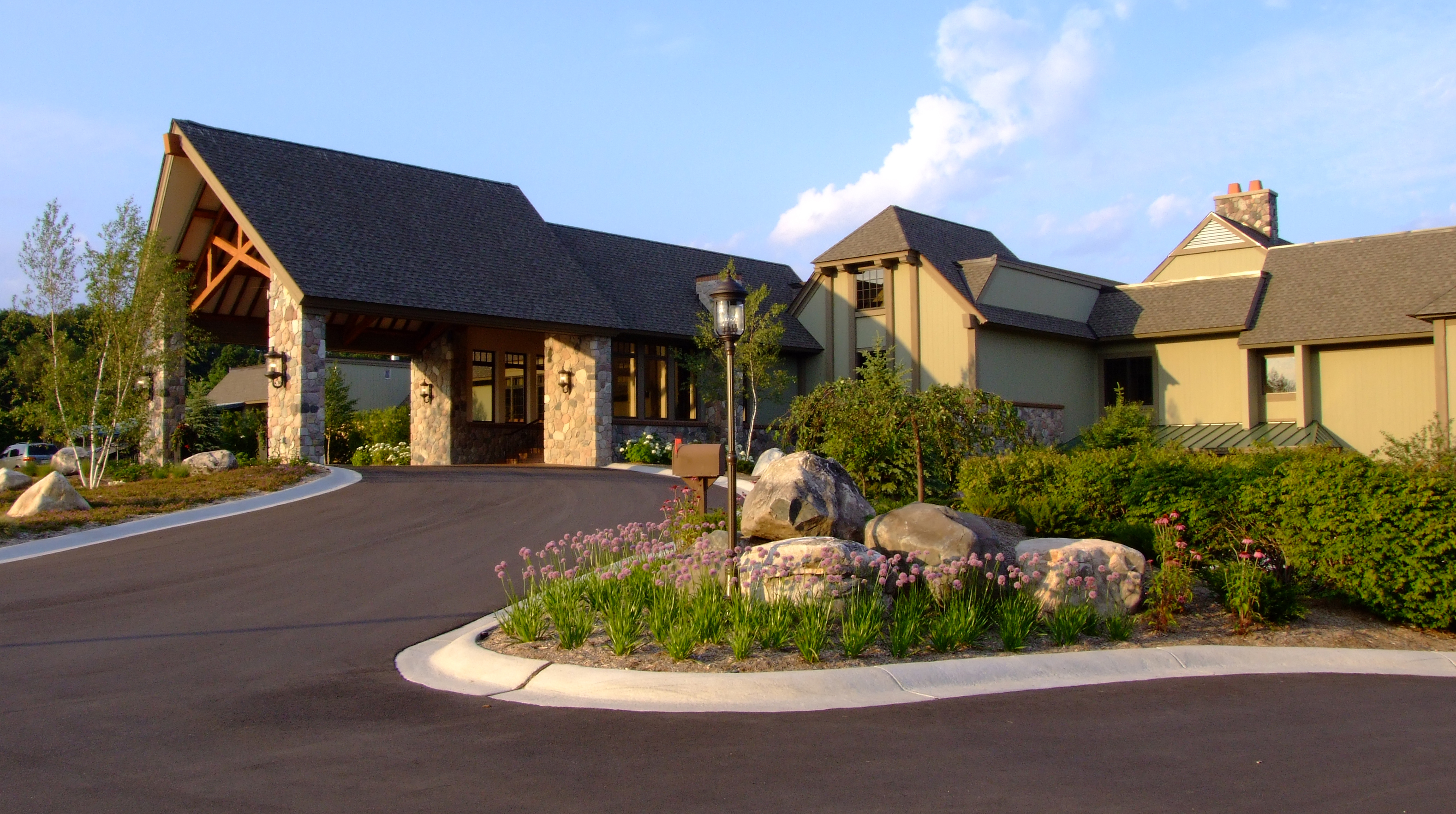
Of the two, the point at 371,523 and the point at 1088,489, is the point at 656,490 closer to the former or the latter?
the point at 371,523

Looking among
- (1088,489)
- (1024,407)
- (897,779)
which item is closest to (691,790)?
(897,779)

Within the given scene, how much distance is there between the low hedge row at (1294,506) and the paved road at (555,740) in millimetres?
1691

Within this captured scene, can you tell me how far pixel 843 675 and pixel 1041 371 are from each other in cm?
2176

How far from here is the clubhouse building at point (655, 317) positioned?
69.1 ft

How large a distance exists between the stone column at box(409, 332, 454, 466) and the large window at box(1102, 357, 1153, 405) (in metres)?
17.4

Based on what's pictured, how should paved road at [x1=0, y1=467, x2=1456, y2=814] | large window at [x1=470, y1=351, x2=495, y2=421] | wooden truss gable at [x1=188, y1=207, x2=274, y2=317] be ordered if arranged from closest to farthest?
paved road at [x1=0, y1=467, x2=1456, y2=814] → wooden truss gable at [x1=188, y1=207, x2=274, y2=317] → large window at [x1=470, y1=351, x2=495, y2=421]

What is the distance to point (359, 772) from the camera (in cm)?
519

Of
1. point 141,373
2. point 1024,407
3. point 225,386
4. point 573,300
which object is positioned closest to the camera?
point 141,373

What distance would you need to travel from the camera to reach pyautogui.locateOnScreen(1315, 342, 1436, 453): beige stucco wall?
22984 mm

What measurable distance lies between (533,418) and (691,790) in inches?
951

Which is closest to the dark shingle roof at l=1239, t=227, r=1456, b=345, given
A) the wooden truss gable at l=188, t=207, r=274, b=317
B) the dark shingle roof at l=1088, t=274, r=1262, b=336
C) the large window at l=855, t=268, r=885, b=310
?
the dark shingle roof at l=1088, t=274, r=1262, b=336

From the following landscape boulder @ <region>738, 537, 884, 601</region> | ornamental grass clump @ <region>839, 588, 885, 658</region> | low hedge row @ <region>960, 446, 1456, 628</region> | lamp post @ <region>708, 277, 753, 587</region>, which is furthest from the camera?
low hedge row @ <region>960, 446, 1456, 628</region>

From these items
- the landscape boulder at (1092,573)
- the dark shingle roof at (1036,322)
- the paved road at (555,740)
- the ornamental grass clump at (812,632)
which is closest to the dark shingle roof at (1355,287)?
the dark shingle roof at (1036,322)

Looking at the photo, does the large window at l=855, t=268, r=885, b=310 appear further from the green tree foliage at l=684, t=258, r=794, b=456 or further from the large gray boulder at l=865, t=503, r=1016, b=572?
the large gray boulder at l=865, t=503, r=1016, b=572
